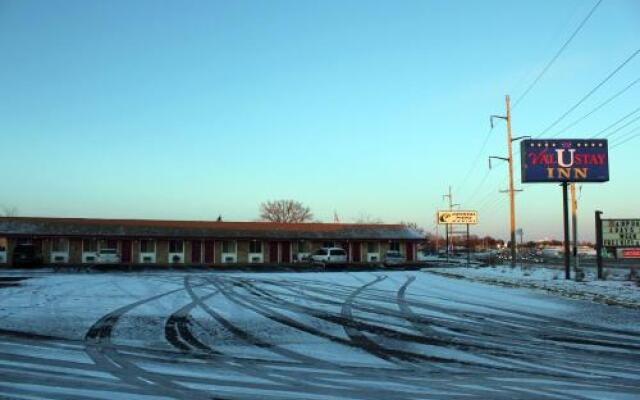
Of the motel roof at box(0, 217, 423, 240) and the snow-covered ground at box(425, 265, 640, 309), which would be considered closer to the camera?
the snow-covered ground at box(425, 265, 640, 309)

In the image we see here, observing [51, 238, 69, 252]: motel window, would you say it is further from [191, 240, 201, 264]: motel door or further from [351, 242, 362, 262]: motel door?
[351, 242, 362, 262]: motel door

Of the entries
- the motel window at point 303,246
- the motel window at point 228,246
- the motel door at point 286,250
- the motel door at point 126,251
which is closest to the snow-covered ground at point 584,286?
the motel door at point 286,250

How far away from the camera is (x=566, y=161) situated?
93.9 ft

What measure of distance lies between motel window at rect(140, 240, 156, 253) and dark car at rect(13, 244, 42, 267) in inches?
377

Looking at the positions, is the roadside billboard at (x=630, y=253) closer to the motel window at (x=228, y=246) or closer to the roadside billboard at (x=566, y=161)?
the roadside billboard at (x=566, y=161)

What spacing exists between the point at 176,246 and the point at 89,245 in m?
7.36

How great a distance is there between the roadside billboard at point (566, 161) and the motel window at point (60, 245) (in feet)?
131

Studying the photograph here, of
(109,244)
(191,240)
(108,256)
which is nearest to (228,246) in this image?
(191,240)

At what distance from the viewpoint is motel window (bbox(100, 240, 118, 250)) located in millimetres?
54575

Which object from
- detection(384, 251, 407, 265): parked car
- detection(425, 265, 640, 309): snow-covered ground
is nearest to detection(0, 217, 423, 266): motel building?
detection(384, 251, 407, 265): parked car

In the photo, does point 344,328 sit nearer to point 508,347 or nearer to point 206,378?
point 508,347

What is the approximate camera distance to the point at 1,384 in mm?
7465

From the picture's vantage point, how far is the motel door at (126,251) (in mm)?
55031

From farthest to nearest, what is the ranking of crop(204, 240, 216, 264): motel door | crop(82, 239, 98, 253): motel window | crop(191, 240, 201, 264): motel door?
crop(204, 240, 216, 264): motel door
crop(191, 240, 201, 264): motel door
crop(82, 239, 98, 253): motel window
